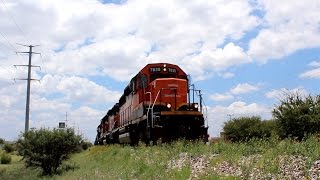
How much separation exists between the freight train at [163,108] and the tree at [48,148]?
372 centimetres

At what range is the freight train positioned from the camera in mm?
18969

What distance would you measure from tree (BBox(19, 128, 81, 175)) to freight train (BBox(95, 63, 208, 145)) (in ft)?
12.2

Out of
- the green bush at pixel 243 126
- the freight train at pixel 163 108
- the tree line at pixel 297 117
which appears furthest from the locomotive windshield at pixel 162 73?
the green bush at pixel 243 126

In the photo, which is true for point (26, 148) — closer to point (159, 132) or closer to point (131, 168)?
point (159, 132)

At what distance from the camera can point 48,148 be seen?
24.4 meters

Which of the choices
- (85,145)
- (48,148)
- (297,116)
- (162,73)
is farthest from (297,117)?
(85,145)

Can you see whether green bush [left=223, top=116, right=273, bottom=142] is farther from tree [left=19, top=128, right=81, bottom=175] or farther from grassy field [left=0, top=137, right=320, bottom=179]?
grassy field [left=0, top=137, right=320, bottom=179]

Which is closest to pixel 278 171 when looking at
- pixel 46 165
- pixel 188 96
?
pixel 188 96

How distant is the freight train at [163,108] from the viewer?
18969 mm

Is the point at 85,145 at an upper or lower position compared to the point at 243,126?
lower

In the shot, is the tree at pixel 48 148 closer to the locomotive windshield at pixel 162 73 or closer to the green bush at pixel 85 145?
the green bush at pixel 85 145

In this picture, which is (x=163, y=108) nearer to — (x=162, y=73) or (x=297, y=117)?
(x=162, y=73)

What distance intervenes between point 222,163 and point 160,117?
8.80m

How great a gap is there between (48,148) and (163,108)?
8219mm
